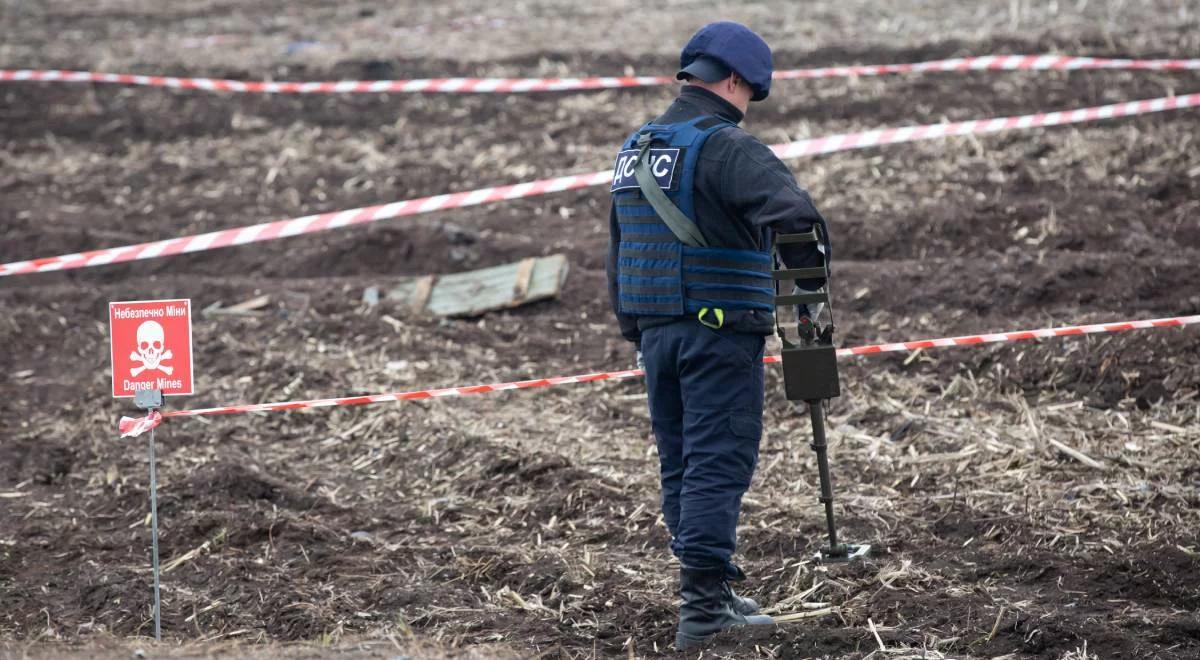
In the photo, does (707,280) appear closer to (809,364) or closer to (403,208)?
(809,364)

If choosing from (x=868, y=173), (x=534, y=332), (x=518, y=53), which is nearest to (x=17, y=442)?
(x=534, y=332)

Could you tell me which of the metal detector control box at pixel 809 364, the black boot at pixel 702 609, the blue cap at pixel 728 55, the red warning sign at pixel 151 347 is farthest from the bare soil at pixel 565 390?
the blue cap at pixel 728 55

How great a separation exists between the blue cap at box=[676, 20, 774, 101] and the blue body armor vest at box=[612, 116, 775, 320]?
19 centimetres

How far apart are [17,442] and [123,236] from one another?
14.0ft

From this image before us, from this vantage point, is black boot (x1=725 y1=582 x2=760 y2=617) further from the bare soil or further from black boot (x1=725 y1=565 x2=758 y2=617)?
the bare soil

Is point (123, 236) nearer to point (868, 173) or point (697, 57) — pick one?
point (868, 173)

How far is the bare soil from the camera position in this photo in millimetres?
5816

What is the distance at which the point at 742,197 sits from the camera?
497cm

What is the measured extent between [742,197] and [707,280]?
36 centimetres

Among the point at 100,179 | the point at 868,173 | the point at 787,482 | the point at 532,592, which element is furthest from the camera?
the point at 100,179

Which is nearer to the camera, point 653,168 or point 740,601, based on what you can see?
point 653,168

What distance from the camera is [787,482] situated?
7.30 meters

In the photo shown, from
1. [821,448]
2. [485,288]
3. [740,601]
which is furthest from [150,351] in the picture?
[485,288]

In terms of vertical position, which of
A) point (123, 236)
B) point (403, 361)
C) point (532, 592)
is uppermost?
point (123, 236)
